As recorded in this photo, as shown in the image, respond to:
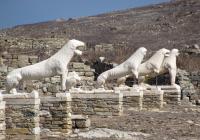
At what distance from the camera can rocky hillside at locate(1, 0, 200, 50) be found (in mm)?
62312

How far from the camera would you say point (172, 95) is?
2472cm

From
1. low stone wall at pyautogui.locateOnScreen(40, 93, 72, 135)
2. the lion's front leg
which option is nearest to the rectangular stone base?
low stone wall at pyautogui.locateOnScreen(40, 93, 72, 135)

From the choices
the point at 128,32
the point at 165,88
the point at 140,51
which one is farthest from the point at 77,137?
the point at 128,32

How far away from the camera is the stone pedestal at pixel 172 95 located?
80.6ft

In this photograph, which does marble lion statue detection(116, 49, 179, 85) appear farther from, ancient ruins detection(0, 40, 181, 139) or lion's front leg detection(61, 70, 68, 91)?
lion's front leg detection(61, 70, 68, 91)

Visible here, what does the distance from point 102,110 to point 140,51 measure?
4.09 metres

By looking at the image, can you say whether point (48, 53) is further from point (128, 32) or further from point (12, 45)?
point (128, 32)

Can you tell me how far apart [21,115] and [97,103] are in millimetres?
4424

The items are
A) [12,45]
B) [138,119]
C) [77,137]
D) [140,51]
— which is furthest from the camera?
[12,45]

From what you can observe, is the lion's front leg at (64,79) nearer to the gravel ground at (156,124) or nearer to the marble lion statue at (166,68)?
the gravel ground at (156,124)

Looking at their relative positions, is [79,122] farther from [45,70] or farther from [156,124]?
[156,124]

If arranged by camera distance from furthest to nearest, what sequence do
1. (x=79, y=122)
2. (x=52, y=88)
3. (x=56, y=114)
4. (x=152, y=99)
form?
(x=152, y=99), (x=52, y=88), (x=79, y=122), (x=56, y=114)

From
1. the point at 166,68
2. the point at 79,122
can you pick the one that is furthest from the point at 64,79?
the point at 166,68

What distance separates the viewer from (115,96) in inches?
736
